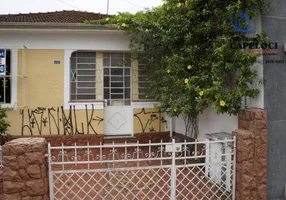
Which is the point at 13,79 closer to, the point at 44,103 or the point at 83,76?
the point at 44,103

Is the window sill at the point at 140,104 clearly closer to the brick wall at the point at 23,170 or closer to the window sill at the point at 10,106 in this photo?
the window sill at the point at 10,106

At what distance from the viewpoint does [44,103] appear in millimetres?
7270

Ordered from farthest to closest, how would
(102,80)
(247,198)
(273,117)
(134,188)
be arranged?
(102,80)
(134,188)
(273,117)
(247,198)

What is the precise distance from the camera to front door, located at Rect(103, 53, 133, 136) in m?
7.72

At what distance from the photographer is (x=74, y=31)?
7.03 m

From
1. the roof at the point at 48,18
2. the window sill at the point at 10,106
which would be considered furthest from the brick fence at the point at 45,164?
the roof at the point at 48,18

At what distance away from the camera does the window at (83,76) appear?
296 inches

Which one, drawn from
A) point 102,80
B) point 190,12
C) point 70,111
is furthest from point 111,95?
point 190,12

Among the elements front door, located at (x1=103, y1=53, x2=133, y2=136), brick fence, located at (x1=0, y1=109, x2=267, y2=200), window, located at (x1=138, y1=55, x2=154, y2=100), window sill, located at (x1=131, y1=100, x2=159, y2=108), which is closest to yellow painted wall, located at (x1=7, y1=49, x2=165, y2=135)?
front door, located at (x1=103, y1=53, x2=133, y2=136)

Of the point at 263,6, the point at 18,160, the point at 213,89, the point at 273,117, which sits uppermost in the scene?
the point at 263,6

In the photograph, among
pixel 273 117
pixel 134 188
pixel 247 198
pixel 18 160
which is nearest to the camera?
pixel 18 160

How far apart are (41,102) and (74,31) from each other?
2315 millimetres

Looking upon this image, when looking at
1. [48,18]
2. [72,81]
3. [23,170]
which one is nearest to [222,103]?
[23,170]

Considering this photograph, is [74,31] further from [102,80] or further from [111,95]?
[111,95]
